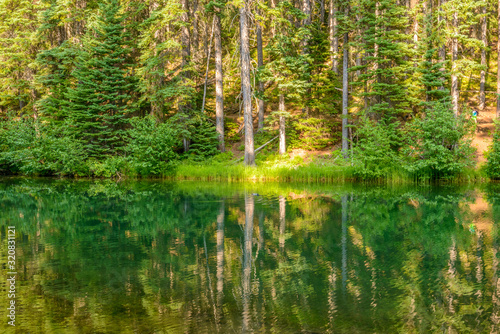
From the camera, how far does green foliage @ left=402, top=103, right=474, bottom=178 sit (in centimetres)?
1862

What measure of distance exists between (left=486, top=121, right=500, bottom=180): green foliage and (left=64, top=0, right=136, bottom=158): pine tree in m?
21.2

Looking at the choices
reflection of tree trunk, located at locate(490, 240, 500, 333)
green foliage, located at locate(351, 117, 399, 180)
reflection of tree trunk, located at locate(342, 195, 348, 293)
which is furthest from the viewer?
green foliage, located at locate(351, 117, 399, 180)

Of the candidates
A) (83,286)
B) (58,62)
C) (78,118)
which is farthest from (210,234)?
(58,62)

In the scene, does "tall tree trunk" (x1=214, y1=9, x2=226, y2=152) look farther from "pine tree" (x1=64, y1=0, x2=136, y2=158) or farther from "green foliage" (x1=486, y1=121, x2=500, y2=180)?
"green foliage" (x1=486, y1=121, x2=500, y2=180)

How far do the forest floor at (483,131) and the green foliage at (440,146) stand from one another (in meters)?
3.16

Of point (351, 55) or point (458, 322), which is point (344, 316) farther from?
point (351, 55)

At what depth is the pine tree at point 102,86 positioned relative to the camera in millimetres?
26656

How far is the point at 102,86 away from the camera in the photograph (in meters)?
26.5

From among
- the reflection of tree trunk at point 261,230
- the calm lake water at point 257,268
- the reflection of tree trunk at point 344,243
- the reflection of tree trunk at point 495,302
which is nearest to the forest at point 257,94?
the calm lake water at point 257,268

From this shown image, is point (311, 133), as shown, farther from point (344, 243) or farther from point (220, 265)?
point (220, 265)

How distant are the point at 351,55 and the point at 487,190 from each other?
45.7 feet

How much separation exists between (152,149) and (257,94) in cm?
722

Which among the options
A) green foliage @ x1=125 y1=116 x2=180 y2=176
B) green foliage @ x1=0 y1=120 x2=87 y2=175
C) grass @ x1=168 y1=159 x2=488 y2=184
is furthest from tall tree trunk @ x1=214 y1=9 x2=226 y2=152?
green foliage @ x1=0 y1=120 x2=87 y2=175

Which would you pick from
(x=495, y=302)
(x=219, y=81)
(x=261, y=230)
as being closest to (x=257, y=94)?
(x=219, y=81)
